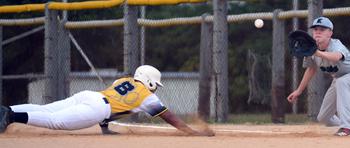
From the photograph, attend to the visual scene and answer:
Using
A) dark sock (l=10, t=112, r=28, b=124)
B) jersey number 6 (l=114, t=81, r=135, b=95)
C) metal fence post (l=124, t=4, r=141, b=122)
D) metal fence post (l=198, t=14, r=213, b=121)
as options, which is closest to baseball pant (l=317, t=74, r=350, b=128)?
jersey number 6 (l=114, t=81, r=135, b=95)

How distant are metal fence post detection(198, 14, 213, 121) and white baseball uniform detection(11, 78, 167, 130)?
4.61 meters

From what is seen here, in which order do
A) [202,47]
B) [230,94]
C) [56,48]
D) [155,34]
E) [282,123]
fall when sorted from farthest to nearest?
[155,34] < [230,94] < [56,48] < [202,47] < [282,123]

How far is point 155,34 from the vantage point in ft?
70.4

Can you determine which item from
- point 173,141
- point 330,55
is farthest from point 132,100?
point 330,55

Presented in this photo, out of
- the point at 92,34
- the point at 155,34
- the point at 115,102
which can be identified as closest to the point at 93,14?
the point at 92,34

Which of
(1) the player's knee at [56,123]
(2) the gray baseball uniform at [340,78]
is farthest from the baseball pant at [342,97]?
(1) the player's knee at [56,123]

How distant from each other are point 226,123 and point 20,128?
3.18 m

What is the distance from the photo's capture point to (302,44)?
10.4 metres

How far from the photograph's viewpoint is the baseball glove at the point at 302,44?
33.8 ft

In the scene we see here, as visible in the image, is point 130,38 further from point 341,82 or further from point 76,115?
point 341,82

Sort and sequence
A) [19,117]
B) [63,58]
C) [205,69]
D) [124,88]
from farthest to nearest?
[63,58], [205,69], [124,88], [19,117]

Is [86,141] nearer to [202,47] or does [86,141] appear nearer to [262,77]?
[202,47]

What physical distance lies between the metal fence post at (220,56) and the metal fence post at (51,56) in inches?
122

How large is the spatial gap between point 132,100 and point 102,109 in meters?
0.34
